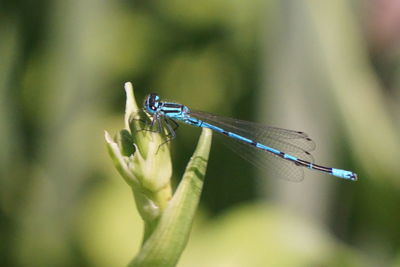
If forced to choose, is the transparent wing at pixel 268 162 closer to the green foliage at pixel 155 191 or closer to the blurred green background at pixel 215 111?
the blurred green background at pixel 215 111

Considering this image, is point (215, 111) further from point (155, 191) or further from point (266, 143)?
point (155, 191)

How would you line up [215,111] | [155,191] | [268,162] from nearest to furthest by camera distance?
[155,191] → [268,162] → [215,111]

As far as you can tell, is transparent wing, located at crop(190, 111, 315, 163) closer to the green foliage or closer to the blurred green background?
the blurred green background

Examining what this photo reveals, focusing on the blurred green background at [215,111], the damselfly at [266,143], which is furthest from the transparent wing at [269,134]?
the blurred green background at [215,111]

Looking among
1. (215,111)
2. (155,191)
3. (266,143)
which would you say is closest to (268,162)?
(266,143)

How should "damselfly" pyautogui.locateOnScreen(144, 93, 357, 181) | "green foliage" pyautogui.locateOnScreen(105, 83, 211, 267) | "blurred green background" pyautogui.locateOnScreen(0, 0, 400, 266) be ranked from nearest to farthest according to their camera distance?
"green foliage" pyautogui.locateOnScreen(105, 83, 211, 267), "blurred green background" pyautogui.locateOnScreen(0, 0, 400, 266), "damselfly" pyautogui.locateOnScreen(144, 93, 357, 181)

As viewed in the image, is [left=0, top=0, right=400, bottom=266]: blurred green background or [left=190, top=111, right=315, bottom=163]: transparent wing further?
[left=190, top=111, right=315, bottom=163]: transparent wing

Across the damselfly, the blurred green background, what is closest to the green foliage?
the blurred green background
